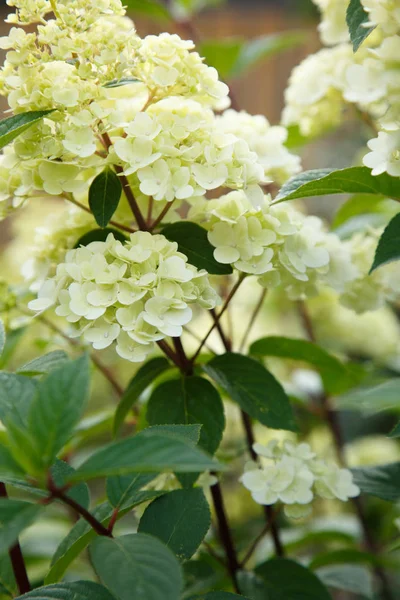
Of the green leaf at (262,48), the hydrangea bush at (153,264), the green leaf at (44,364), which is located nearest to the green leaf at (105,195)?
the hydrangea bush at (153,264)

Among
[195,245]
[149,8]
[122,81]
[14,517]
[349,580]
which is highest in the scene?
[149,8]

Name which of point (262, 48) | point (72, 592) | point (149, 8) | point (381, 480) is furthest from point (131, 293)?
point (262, 48)

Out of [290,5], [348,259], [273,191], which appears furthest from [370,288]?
[290,5]

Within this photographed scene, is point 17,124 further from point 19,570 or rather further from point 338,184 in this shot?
point 19,570

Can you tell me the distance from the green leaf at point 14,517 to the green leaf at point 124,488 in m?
0.11

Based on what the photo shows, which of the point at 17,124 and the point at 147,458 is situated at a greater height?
the point at 17,124

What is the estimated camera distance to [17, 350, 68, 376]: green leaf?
60 cm

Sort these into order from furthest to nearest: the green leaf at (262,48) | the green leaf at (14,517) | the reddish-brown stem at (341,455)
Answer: the green leaf at (262,48)
the reddish-brown stem at (341,455)
the green leaf at (14,517)

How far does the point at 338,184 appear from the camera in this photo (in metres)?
0.63

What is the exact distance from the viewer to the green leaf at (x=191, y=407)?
0.66m

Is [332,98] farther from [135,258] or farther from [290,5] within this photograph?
[290,5]

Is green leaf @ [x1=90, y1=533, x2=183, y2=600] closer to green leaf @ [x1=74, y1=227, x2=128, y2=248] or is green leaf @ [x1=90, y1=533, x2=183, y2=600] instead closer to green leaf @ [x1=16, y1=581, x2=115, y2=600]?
green leaf @ [x1=16, y1=581, x2=115, y2=600]

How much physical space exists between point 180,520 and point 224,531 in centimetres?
19

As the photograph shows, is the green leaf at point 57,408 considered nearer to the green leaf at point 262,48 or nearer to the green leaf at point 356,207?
the green leaf at point 356,207
